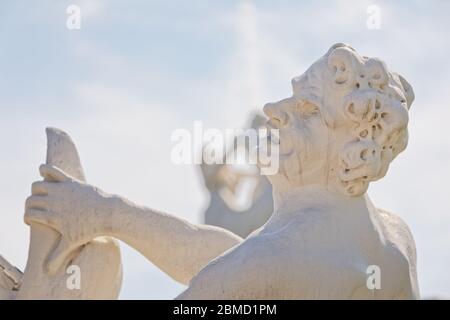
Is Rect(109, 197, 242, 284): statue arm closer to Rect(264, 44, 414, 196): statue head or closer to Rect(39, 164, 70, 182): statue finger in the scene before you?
Rect(39, 164, 70, 182): statue finger

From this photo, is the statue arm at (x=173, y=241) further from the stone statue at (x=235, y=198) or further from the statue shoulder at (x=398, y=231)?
the stone statue at (x=235, y=198)

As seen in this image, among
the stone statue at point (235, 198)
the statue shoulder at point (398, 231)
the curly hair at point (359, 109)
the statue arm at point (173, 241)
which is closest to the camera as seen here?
the curly hair at point (359, 109)

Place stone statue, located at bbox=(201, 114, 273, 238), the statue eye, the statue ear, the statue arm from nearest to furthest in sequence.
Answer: the statue eye < the statue ear < the statue arm < stone statue, located at bbox=(201, 114, 273, 238)

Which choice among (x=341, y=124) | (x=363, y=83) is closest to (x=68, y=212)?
(x=341, y=124)

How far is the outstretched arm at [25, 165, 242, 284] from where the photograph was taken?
6.96 meters

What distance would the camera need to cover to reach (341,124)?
600cm

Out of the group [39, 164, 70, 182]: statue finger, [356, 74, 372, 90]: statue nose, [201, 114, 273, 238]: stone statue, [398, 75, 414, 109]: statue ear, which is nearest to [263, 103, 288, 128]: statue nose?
[356, 74, 372, 90]: statue nose

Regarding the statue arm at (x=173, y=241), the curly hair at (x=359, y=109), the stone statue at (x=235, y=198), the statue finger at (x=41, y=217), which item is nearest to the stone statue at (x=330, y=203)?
the curly hair at (x=359, y=109)

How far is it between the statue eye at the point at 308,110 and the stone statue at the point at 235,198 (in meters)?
10.1

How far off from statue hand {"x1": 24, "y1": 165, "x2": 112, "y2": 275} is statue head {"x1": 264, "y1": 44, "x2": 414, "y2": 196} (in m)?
1.17

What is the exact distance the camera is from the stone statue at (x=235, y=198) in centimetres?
1659

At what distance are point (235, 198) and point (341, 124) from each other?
11298 millimetres
